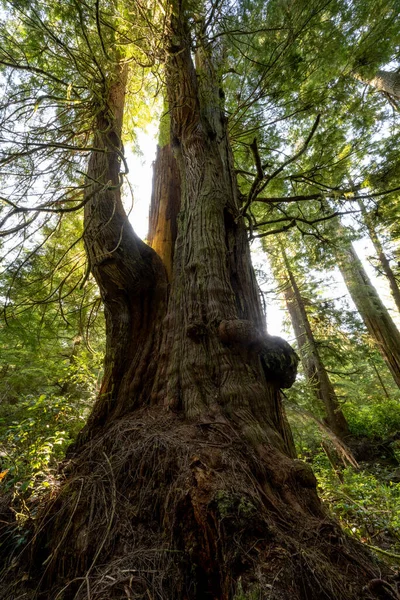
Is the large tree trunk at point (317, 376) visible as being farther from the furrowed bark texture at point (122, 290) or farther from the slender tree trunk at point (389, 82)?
the slender tree trunk at point (389, 82)

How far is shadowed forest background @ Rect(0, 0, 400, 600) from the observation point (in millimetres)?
1149

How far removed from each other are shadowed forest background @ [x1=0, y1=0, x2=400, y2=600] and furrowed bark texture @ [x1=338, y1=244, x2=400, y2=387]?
248cm

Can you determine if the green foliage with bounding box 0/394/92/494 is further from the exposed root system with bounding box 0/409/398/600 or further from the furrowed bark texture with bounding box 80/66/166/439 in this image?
the furrowed bark texture with bounding box 80/66/166/439

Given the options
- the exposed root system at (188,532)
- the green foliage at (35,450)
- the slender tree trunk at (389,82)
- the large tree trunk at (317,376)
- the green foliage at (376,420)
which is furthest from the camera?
the green foliage at (376,420)

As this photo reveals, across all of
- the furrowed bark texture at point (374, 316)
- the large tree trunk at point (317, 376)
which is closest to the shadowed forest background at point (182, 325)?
the large tree trunk at point (317, 376)

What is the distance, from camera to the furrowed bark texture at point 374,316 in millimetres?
7219

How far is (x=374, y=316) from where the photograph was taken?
303 inches

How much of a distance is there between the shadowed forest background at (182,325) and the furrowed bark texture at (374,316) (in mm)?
2483

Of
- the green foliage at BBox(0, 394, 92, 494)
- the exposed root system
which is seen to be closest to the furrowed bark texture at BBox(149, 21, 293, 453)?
the exposed root system

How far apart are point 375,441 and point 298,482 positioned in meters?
8.23

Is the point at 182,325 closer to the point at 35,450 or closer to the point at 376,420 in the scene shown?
the point at 35,450

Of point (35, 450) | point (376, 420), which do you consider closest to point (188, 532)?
point (35, 450)

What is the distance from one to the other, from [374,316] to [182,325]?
24.2ft

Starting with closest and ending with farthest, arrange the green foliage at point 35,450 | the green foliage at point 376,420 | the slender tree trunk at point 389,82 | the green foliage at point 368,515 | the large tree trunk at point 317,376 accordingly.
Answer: the green foliage at point 35,450 → the green foliage at point 368,515 → the slender tree trunk at point 389,82 → the large tree trunk at point 317,376 → the green foliage at point 376,420
